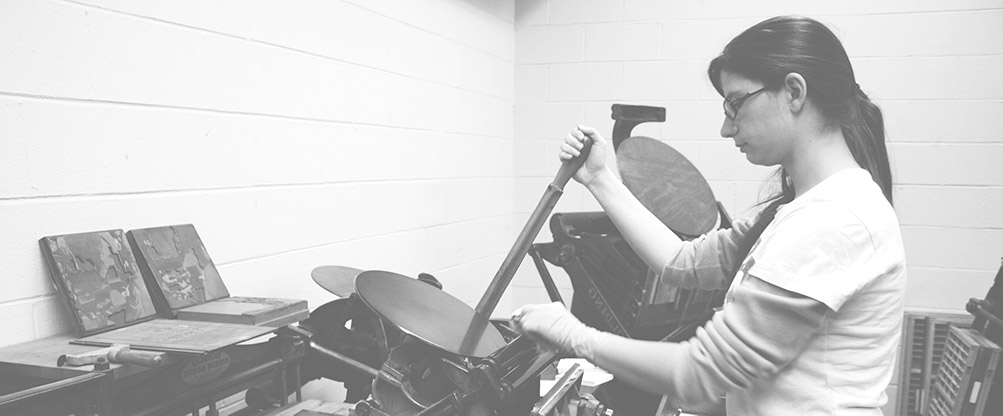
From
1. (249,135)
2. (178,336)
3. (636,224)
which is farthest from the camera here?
(249,135)

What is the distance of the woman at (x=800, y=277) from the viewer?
1172 mm

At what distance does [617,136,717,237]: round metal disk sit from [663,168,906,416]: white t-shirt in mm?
1219

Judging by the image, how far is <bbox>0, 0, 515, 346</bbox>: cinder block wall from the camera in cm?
150

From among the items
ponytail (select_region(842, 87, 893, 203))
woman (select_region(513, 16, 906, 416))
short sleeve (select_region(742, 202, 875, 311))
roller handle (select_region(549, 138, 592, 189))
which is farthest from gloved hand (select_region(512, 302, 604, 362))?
ponytail (select_region(842, 87, 893, 203))

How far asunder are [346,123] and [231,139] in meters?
0.54

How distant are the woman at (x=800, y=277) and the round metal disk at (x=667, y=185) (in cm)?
109

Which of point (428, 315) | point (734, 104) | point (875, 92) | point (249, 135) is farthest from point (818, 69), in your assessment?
point (875, 92)

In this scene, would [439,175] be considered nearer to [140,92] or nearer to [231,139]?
[231,139]

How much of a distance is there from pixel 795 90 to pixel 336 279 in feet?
3.82

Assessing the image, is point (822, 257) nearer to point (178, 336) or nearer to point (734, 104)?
point (734, 104)

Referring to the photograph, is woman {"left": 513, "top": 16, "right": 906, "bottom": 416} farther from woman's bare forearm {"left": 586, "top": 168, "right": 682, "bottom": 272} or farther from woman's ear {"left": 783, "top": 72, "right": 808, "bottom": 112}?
woman's bare forearm {"left": 586, "top": 168, "right": 682, "bottom": 272}

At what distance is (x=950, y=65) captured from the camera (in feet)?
11.4

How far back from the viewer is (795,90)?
1.29 meters

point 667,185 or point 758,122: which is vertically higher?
point 758,122
